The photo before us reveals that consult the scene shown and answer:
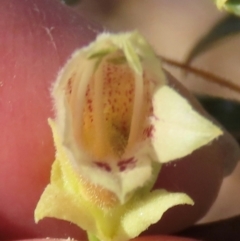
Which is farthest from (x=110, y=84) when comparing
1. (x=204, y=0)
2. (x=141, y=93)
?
(x=204, y=0)

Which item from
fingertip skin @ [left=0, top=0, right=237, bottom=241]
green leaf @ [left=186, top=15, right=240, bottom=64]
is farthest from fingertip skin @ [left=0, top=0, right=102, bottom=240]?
green leaf @ [left=186, top=15, right=240, bottom=64]

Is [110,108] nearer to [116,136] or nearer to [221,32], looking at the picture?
[116,136]

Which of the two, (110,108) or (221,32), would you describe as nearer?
(110,108)

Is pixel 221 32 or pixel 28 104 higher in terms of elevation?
pixel 221 32

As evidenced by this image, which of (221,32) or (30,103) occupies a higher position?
(221,32)

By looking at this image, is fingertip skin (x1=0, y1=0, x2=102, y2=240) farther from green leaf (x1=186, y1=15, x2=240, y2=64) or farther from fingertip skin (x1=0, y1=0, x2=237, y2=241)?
green leaf (x1=186, y1=15, x2=240, y2=64)

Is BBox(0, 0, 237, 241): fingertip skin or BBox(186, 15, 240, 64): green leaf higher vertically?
BBox(186, 15, 240, 64): green leaf

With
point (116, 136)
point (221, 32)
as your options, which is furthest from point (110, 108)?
point (221, 32)

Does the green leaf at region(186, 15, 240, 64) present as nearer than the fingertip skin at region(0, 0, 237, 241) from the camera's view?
No

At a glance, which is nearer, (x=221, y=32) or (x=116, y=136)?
(x=116, y=136)

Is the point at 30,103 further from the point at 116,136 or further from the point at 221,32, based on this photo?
the point at 221,32
